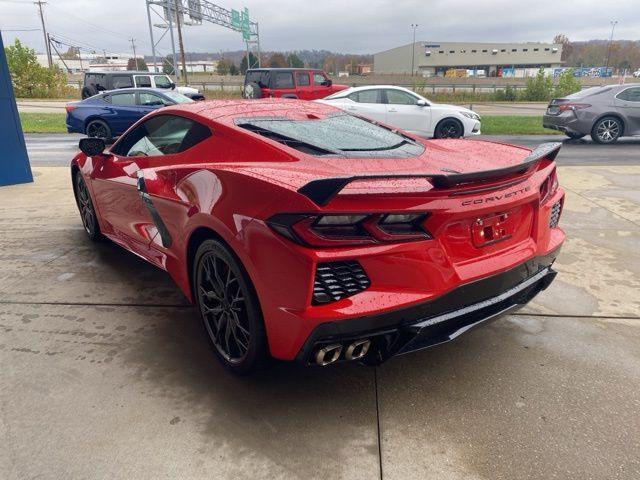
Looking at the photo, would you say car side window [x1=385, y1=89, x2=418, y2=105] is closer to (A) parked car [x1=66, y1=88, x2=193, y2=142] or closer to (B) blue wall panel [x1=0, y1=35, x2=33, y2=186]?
(A) parked car [x1=66, y1=88, x2=193, y2=142]

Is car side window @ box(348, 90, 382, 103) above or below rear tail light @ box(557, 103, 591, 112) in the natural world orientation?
above

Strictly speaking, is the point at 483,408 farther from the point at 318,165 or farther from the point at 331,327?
the point at 318,165

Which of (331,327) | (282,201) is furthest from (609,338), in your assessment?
(282,201)

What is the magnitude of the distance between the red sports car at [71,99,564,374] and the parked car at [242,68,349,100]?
49.2 feet

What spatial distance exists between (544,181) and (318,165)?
123 centimetres

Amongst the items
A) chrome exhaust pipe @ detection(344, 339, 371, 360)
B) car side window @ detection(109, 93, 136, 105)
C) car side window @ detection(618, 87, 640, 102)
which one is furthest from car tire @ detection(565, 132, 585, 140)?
chrome exhaust pipe @ detection(344, 339, 371, 360)

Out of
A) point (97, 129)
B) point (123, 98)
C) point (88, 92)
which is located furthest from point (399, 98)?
point (88, 92)

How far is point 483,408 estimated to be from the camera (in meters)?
2.41

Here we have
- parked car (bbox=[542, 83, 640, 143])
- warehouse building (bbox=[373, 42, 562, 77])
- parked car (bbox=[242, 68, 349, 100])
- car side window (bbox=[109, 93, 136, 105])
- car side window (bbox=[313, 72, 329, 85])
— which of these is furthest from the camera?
warehouse building (bbox=[373, 42, 562, 77])

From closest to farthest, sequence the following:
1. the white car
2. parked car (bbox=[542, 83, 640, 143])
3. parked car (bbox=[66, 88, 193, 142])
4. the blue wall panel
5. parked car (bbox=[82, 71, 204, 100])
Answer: the blue wall panel
parked car (bbox=[542, 83, 640, 143])
the white car
parked car (bbox=[66, 88, 193, 142])
parked car (bbox=[82, 71, 204, 100])

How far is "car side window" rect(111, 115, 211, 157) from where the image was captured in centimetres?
305

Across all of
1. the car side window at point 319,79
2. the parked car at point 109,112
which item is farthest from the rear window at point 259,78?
the parked car at point 109,112

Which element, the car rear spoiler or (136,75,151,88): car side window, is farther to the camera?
(136,75,151,88): car side window

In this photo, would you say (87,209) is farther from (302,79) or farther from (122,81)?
(122,81)
